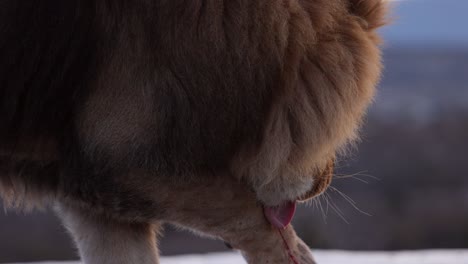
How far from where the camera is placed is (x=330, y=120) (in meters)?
2.34

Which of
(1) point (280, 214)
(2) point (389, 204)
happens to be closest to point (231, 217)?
(1) point (280, 214)

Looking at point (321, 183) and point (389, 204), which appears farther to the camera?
point (389, 204)

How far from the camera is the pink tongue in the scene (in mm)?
2420

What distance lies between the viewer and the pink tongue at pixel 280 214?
2.42 meters

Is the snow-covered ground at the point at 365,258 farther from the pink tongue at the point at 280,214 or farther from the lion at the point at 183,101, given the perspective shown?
the lion at the point at 183,101

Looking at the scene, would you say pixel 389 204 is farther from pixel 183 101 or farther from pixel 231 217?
pixel 183 101

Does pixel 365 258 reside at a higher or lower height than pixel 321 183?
lower

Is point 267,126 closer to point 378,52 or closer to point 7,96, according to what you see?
point 378,52

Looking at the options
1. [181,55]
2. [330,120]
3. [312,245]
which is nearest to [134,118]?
[181,55]

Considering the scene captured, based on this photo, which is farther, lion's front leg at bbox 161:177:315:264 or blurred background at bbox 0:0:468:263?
blurred background at bbox 0:0:468:263

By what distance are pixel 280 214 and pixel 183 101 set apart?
40 cm

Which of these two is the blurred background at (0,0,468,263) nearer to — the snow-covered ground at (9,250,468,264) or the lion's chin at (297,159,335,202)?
the lion's chin at (297,159,335,202)

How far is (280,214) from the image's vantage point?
244 cm

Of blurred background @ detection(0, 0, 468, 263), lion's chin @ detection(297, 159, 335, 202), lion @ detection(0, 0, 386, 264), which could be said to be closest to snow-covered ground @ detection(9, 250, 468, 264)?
blurred background @ detection(0, 0, 468, 263)
